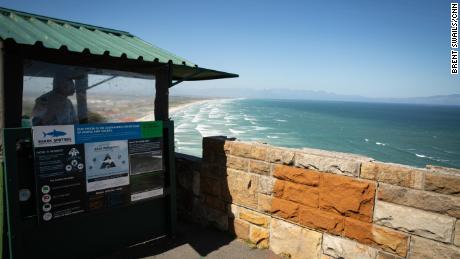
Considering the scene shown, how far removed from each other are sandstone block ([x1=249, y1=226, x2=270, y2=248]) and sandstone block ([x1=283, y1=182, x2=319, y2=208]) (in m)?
0.66

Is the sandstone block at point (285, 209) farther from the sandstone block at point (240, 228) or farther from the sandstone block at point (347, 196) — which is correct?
the sandstone block at point (240, 228)

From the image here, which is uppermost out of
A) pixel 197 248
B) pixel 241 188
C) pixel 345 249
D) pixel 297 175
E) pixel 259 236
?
pixel 297 175

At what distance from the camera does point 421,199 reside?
3.22 metres

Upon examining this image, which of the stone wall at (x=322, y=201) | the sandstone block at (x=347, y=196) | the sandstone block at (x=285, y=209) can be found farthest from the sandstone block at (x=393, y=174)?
the sandstone block at (x=285, y=209)

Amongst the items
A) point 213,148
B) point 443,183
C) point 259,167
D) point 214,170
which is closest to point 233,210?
point 214,170

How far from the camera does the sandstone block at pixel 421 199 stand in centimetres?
306

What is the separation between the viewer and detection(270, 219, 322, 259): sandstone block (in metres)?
4.05

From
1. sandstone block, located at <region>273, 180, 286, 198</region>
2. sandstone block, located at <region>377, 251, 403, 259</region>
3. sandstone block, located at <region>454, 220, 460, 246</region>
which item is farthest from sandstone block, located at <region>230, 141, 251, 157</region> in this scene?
sandstone block, located at <region>454, 220, 460, 246</region>

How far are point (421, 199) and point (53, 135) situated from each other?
13.2 feet

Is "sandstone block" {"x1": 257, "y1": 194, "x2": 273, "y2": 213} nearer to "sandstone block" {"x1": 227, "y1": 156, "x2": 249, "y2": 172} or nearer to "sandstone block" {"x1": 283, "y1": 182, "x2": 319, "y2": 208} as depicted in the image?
"sandstone block" {"x1": 283, "y1": 182, "x2": 319, "y2": 208}

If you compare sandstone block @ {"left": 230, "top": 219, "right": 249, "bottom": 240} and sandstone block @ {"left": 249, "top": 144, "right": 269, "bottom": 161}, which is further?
sandstone block @ {"left": 230, "top": 219, "right": 249, "bottom": 240}

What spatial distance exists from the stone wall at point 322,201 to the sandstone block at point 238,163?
2cm

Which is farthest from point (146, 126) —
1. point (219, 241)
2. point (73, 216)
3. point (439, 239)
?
point (439, 239)

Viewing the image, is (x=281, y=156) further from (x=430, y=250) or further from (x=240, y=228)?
(x=430, y=250)
